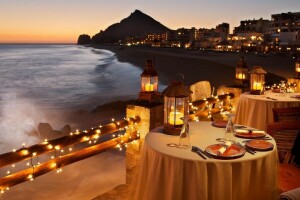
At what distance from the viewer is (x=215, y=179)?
2.53 m

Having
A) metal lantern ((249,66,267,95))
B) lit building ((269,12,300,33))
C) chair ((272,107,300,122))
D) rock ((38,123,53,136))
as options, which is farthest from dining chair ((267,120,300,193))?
lit building ((269,12,300,33))

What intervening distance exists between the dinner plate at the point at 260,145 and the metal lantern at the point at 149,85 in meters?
1.74

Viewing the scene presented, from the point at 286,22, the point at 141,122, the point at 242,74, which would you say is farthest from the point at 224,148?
the point at 286,22

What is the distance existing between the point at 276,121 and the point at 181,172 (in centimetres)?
224

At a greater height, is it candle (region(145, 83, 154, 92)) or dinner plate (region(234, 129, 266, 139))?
candle (region(145, 83, 154, 92))

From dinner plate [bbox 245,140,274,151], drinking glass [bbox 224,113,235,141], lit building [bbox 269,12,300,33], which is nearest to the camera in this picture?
dinner plate [bbox 245,140,274,151]

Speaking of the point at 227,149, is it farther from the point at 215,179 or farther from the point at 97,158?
the point at 97,158

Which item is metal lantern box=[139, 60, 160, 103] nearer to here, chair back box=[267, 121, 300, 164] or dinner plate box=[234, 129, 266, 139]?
dinner plate box=[234, 129, 266, 139]

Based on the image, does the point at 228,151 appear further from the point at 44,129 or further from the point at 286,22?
the point at 286,22

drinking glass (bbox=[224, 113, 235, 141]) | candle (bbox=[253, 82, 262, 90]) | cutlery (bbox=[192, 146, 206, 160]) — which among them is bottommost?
cutlery (bbox=[192, 146, 206, 160])

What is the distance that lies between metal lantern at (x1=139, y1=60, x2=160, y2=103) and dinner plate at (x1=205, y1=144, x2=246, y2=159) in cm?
172

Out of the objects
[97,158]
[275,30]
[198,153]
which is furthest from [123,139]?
[275,30]

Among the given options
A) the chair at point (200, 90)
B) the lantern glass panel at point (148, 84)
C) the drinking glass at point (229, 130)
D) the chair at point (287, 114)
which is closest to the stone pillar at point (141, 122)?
the lantern glass panel at point (148, 84)

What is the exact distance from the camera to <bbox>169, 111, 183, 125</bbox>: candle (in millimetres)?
3314
